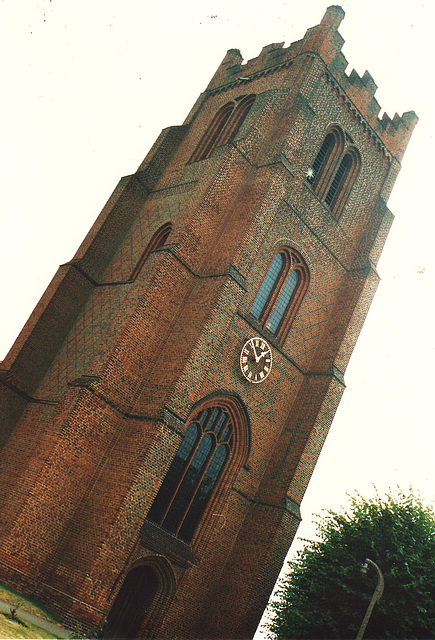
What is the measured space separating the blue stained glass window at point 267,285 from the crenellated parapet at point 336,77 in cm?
845

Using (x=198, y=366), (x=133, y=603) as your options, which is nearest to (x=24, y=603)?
(x=133, y=603)

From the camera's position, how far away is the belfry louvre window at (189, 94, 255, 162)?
2508cm

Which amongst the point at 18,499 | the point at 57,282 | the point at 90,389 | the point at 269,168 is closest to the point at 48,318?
the point at 57,282

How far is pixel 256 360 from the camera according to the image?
19.9 metres

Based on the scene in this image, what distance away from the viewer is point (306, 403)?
21.0m

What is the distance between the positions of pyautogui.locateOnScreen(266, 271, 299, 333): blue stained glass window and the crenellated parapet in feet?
28.0

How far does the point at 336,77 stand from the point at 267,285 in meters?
10.00

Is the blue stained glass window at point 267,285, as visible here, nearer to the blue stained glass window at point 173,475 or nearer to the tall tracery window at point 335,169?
the tall tracery window at point 335,169

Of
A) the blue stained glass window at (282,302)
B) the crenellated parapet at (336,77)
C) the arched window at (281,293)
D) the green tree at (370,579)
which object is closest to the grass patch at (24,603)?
the green tree at (370,579)

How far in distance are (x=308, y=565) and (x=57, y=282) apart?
12.7 m

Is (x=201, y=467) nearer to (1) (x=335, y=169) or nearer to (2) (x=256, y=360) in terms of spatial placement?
(2) (x=256, y=360)

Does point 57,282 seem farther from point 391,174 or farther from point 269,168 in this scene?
point 391,174

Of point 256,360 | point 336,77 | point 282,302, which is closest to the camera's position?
point 256,360

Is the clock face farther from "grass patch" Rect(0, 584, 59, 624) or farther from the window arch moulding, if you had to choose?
"grass patch" Rect(0, 584, 59, 624)
